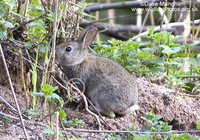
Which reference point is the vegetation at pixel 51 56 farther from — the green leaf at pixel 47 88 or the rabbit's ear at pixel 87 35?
the rabbit's ear at pixel 87 35

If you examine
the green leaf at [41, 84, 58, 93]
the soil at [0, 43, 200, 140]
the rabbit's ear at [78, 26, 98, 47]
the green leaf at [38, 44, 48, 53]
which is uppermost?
the rabbit's ear at [78, 26, 98, 47]

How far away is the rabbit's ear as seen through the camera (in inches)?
197

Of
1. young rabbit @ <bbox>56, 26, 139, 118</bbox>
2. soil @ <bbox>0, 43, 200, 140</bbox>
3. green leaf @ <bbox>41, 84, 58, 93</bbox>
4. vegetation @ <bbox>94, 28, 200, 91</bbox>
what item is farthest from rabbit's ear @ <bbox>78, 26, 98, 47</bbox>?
green leaf @ <bbox>41, 84, 58, 93</bbox>

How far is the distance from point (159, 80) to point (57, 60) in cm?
147

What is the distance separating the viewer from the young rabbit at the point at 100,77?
15.6 ft

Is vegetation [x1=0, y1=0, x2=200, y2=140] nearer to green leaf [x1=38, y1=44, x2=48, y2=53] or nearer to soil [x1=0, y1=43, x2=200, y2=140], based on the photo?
green leaf [x1=38, y1=44, x2=48, y2=53]

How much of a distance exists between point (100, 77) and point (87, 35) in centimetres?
53

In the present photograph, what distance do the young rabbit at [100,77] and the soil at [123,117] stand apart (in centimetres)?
15

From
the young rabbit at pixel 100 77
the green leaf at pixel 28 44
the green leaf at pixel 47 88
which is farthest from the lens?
the young rabbit at pixel 100 77

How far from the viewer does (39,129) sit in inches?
151

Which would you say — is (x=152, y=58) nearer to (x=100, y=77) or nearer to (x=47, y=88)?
(x=100, y=77)

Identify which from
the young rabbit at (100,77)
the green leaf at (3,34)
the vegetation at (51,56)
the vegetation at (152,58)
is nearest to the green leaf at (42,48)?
the vegetation at (51,56)

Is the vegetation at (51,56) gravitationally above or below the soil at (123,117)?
above

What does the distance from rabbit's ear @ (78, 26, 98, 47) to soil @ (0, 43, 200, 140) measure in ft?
2.51
